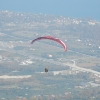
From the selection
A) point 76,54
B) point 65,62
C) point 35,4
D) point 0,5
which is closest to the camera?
point 65,62

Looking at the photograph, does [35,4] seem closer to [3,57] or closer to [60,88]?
[3,57]

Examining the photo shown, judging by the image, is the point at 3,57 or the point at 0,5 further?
the point at 0,5

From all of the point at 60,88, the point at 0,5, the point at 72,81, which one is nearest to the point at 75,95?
the point at 60,88

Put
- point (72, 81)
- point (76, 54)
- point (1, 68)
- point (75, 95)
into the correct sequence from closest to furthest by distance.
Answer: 1. point (75, 95)
2. point (72, 81)
3. point (1, 68)
4. point (76, 54)

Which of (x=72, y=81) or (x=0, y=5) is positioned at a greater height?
(x=0, y=5)

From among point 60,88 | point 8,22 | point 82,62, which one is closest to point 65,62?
point 82,62

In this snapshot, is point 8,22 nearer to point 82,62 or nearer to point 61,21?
point 61,21
